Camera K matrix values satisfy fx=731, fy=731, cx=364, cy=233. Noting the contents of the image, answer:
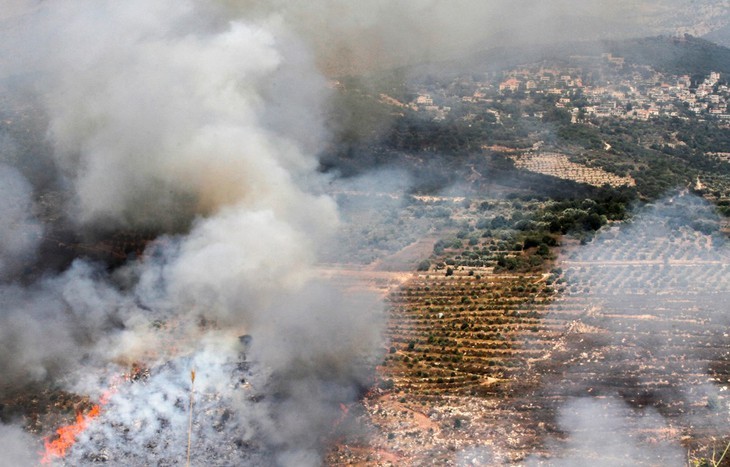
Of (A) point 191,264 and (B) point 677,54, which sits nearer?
(A) point 191,264

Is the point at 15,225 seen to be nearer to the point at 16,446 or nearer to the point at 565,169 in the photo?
the point at 16,446

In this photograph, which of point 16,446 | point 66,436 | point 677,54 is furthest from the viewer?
point 677,54

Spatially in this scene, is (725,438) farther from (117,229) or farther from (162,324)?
(117,229)

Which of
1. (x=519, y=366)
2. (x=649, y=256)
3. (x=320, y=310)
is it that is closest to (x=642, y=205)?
(x=649, y=256)

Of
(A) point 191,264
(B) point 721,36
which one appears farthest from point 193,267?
(B) point 721,36

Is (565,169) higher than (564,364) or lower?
lower

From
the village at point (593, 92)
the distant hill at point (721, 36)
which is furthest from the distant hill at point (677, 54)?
the distant hill at point (721, 36)

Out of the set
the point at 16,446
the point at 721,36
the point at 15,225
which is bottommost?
the point at 16,446

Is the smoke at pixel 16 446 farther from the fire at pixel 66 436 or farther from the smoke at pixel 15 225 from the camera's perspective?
the smoke at pixel 15 225
